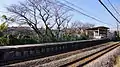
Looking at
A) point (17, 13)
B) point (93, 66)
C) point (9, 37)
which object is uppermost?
point (17, 13)

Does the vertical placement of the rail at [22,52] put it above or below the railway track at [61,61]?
above

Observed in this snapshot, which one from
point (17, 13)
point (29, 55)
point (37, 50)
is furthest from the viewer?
point (17, 13)

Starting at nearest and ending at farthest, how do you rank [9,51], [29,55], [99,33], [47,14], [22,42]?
[9,51]
[29,55]
[22,42]
[47,14]
[99,33]

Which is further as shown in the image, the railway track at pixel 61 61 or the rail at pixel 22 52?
the rail at pixel 22 52

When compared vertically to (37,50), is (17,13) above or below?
above

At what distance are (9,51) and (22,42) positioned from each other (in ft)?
40.1

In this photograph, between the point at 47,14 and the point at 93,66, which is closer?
the point at 93,66

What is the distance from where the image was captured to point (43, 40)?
34.8m

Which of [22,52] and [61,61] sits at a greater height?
[22,52]

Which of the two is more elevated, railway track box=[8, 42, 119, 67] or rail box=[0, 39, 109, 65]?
rail box=[0, 39, 109, 65]

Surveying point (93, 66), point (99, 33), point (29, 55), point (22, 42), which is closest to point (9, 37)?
point (22, 42)

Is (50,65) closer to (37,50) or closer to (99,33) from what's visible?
(37,50)

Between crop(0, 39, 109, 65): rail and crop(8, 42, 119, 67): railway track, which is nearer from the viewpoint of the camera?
crop(8, 42, 119, 67): railway track

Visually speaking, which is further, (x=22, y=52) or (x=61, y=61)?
(x=22, y=52)
